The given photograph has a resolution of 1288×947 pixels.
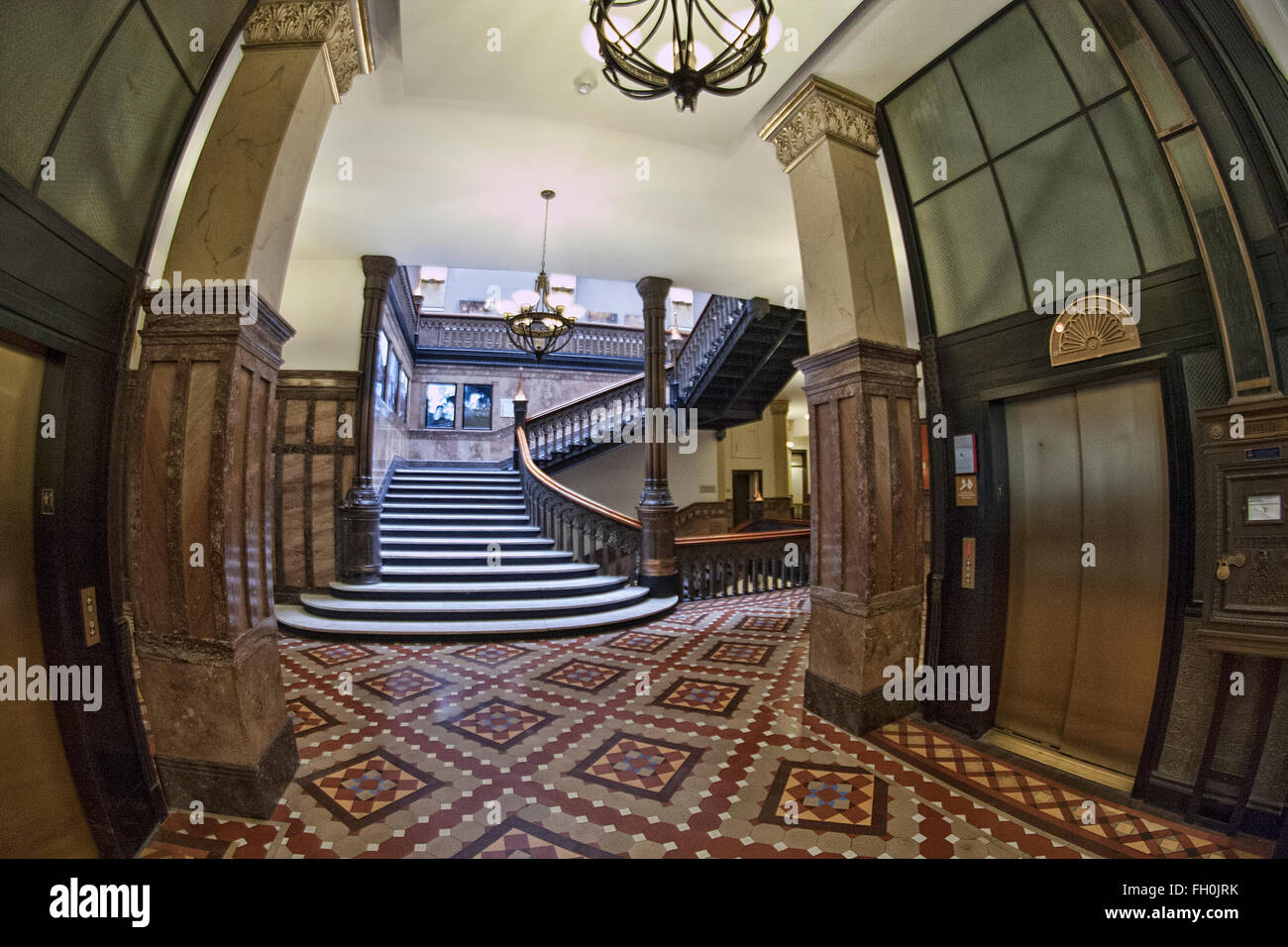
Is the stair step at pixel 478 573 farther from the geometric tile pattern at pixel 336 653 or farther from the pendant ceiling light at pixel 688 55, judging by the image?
the pendant ceiling light at pixel 688 55

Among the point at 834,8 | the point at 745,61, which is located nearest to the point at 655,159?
the point at 834,8

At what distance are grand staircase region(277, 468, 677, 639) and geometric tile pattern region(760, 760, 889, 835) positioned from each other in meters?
3.01

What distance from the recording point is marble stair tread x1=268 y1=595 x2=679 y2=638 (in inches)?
195

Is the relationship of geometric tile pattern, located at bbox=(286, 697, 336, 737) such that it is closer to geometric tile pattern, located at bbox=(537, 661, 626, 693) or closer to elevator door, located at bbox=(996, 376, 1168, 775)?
geometric tile pattern, located at bbox=(537, 661, 626, 693)

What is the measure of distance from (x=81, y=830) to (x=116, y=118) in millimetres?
3042

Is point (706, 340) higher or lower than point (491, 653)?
higher

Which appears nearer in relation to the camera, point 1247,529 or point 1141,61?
point 1247,529

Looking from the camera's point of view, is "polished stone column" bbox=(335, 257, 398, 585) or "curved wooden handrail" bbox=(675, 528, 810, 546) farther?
"curved wooden handrail" bbox=(675, 528, 810, 546)

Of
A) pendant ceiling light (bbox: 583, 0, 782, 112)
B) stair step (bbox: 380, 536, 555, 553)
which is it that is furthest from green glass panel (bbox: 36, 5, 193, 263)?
stair step (bbox: 380, 536, 555, 553)

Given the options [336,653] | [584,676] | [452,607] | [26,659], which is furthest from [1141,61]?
[336,653]

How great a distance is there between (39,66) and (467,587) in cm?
481

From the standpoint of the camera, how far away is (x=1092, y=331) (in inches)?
105

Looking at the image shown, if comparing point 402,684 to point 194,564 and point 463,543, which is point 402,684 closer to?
point 194,564

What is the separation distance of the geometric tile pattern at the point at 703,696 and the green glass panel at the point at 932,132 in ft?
12.6
